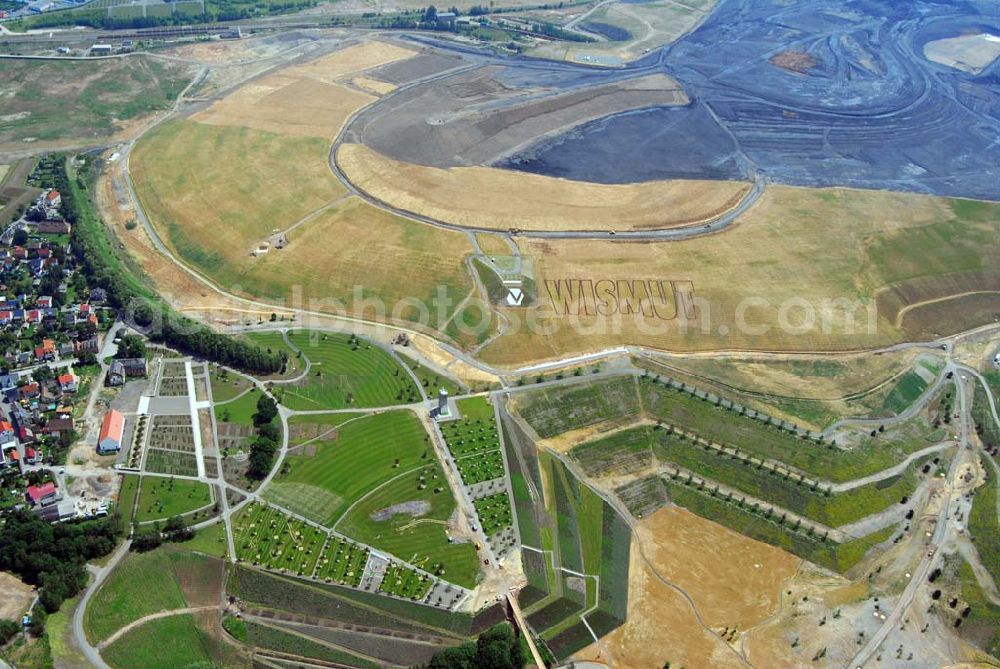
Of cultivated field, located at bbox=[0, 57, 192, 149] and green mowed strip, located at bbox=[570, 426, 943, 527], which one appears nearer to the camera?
green mowed strip, located at bbox=[570, 426, 943, 527]

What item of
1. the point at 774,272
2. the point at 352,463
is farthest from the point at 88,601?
the point at 774,272

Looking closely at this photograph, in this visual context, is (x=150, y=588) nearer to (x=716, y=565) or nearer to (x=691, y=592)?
(x=691, y=592)

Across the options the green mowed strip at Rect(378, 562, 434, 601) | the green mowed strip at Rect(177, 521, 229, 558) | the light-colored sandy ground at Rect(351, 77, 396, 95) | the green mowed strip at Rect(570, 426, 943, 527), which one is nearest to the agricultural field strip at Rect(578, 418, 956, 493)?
the green mowed strip at Rect(570, 426, 943, 527)

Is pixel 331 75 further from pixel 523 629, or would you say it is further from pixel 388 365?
pixel 523 629

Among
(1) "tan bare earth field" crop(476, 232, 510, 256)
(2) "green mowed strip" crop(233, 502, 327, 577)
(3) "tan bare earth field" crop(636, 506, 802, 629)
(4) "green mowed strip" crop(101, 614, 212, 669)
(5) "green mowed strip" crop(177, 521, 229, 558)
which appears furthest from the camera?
(1) "tan bare earth field" crop(476, 232, 510, 256)

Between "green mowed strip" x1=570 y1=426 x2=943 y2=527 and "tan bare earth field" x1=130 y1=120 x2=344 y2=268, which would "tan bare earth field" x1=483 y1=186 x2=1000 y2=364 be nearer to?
"green mowed strip" x1=570 y1=426 x2=943 y2=527

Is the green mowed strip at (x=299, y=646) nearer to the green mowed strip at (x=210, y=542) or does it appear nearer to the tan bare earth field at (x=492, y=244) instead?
the green mowed strip at (x=210, y=542)

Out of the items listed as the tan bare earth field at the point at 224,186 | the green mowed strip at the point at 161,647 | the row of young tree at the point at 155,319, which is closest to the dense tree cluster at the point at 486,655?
the green mowed strip at the point at 161,647
